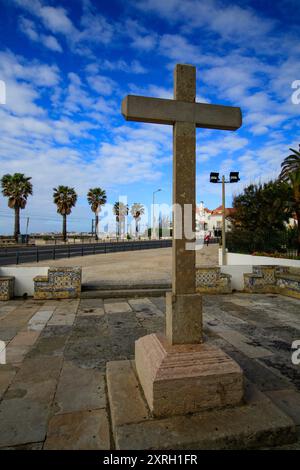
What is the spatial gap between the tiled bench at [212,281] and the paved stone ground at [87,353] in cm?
99

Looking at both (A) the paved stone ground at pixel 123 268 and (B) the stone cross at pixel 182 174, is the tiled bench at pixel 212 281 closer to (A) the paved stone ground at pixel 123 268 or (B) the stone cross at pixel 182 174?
(A) the paved stone ground at pixel 123 268

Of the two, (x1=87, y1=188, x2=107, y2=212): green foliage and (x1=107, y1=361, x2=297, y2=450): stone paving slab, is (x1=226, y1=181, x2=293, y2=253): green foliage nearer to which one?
(x1=107, y1=361, x2=297, y2=450): stone paving slab

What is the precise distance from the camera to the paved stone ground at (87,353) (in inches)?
105

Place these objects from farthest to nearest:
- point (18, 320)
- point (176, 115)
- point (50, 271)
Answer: point (50, 271)
point (18, 320)
point (176, 115)

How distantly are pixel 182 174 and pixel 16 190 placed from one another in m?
44.5

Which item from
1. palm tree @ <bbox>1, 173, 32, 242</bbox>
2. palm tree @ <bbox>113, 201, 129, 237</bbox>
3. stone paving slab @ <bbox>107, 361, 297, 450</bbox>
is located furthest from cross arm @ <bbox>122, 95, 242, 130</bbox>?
palm tree @ <bbox>113, 201, 129, 237</bbox>

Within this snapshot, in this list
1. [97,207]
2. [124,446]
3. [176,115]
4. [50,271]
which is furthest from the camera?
[97,207]

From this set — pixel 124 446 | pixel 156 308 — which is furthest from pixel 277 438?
pixel 156 308

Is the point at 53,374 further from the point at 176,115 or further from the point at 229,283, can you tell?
the point at 229,283

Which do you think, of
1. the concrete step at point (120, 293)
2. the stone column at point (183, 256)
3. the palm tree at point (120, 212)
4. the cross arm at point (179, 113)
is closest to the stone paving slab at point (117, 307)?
the concrete step at point (120, 293)

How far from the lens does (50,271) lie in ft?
27.5

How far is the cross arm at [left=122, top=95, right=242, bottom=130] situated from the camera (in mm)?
3086

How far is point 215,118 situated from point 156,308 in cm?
521

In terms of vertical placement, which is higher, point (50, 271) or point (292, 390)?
point (50, 271)
